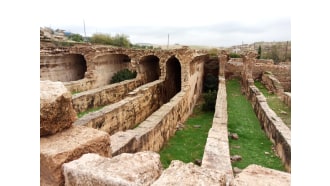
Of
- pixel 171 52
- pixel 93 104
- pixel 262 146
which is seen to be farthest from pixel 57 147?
pixel 171 52

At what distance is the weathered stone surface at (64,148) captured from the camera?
215 centimetres

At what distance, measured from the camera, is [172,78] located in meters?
18.0

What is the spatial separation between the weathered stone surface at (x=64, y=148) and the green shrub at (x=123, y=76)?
14775mm

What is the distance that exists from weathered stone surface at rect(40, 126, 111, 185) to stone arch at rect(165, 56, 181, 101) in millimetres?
12940

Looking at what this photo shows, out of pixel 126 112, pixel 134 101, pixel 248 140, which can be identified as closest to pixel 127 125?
pixel 126 112

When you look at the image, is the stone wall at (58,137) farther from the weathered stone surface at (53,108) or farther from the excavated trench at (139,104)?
the excavated trench at (139,104)

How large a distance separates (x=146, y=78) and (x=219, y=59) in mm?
6963

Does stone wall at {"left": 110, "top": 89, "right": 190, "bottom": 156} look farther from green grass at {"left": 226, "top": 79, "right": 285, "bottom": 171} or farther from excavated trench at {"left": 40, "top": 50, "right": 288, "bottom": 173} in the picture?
green grass at {"left": 226, "top": 79, "right": 285, "bottom": 171}

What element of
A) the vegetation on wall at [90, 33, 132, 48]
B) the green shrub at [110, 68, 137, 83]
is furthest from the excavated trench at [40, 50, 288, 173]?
the vegetation on wall at [90, 33, 132, 48]

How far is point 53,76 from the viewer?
15680 mm

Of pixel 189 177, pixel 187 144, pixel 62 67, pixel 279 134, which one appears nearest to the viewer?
pixel 189 177

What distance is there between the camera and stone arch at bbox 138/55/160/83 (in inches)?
683

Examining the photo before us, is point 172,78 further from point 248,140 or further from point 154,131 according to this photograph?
point 154,131

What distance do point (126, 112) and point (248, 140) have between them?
444 centimetres
